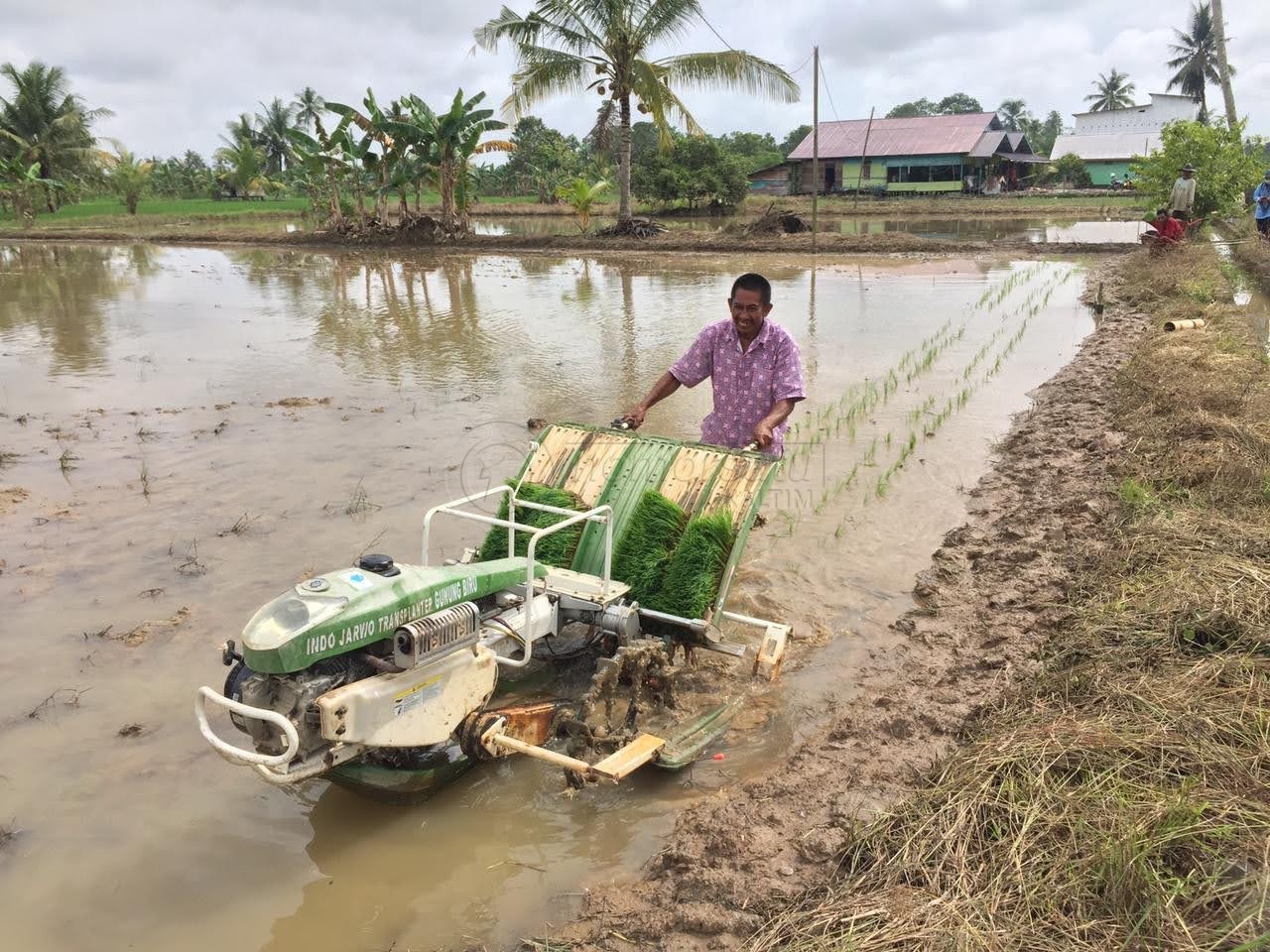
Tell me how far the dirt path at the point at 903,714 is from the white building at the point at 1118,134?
138 feet

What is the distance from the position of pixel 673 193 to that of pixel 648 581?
32078mm

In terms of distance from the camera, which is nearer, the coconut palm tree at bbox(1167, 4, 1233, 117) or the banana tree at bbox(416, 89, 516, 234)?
the banana tree at bbox(416, 89, 516, 234)

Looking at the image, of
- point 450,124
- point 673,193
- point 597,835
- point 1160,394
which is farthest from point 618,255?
point 597,835

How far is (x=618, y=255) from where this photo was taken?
22781 millimetres

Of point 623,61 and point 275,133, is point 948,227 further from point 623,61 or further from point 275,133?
point 275,133

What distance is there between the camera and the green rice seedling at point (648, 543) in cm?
371

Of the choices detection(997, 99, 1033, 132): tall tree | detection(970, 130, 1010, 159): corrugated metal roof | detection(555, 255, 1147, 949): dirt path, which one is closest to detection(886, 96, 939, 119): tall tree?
detection(997, 99, 1033, 132): tall tree

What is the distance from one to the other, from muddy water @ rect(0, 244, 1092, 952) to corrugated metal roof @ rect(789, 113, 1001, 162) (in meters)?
28.2

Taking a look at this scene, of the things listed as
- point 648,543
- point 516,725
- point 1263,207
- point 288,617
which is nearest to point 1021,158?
point 1263,207

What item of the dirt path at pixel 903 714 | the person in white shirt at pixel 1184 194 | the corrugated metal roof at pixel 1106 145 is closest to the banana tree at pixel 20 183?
the person in white shirt at pixel 1184 194

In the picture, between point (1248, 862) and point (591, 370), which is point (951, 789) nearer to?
point (1248, 862)

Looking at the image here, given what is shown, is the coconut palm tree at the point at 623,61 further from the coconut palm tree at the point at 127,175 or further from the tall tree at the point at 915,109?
the tall tree at the point at 915,109

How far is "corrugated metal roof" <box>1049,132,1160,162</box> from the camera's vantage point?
42.5 m

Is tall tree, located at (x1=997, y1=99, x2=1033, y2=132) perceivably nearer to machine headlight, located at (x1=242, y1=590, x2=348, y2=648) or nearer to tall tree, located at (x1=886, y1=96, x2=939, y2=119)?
tall tree, located at (x1=886, y1=96, x2=939, y2=119)
